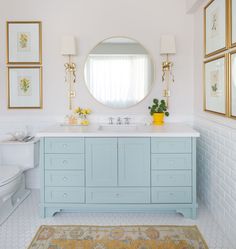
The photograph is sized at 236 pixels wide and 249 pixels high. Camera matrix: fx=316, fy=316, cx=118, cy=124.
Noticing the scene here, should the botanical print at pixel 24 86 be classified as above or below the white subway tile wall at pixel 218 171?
above

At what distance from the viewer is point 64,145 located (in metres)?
2.83

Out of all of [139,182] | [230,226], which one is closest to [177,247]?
[230,226]

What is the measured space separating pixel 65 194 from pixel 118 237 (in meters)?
0.66

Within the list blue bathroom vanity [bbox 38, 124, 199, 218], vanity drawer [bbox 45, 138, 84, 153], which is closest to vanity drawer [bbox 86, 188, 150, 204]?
blue bathroom vanity [bbox 38, 124, 199, 218]

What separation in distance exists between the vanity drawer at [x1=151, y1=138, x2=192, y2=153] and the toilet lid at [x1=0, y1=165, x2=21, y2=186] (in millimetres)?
1261

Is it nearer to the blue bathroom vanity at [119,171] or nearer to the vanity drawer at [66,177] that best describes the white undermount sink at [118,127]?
the blue bathroom vanity at [119,171]

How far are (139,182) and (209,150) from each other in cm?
71

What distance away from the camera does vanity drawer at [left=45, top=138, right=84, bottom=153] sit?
2824mm

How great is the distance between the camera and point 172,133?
277 centimetres

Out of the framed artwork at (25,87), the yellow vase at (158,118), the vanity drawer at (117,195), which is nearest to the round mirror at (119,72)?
the yellow vase at (158,118)

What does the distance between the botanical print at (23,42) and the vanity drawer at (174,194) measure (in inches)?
80.4

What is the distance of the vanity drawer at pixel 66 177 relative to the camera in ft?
9.31

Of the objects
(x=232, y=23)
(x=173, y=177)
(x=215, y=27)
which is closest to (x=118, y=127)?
(x=173, y=177)

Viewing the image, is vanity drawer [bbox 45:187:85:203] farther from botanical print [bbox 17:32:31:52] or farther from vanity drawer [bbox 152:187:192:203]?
botanical print [bbox 17:32:31:52]
